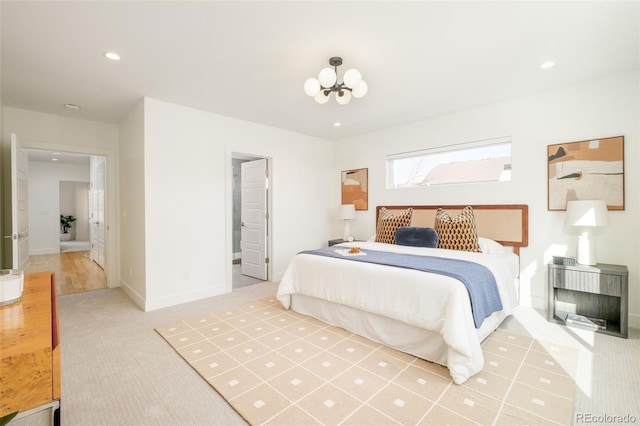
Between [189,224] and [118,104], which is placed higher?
[118,104]

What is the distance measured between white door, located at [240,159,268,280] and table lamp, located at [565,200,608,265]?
402 cm

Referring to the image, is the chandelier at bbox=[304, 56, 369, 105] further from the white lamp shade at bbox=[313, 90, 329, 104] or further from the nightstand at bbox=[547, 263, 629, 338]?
the nightstand at bbox=[547, 263, 629, 338]

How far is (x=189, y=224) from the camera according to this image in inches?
154

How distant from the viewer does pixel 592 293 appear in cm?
304

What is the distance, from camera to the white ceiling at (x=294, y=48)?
2.02m

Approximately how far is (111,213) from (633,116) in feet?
21.6

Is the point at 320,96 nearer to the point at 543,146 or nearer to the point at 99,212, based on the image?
the point at 543,146

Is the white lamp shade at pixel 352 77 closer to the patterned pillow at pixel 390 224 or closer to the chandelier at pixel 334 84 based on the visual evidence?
the chandelier at pixel 334 84

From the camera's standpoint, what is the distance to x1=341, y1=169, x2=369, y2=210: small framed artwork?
17.2 feet

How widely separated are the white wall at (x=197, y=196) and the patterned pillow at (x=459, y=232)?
2.51m

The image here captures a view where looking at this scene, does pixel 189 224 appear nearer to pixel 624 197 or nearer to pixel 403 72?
pixel 403 72

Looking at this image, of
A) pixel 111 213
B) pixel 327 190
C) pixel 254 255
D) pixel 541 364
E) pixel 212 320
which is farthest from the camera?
pixel 327 190

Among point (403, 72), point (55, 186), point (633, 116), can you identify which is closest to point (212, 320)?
point (403, 72)

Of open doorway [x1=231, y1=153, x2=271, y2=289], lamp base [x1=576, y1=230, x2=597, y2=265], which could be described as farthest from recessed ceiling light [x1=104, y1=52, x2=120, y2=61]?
lamp base [x1=576, y1=230, x2=597, y2=265]
